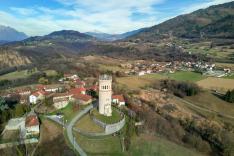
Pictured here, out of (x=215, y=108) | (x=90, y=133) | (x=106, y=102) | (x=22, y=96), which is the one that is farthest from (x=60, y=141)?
(x=215, y=108)

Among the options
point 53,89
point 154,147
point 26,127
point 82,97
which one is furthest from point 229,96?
point 26,127

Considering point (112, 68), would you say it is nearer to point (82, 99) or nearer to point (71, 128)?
point (82, 99)

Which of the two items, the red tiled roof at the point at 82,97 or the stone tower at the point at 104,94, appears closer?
the stone tower at the point at 104,94

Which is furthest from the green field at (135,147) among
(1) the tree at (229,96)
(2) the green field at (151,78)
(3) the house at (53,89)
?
(2) the green field at (151,78)

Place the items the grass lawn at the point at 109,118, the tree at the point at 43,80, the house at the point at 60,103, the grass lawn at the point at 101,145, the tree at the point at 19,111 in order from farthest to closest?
the tree at the point at 43,80 → the house at the point at 60,103 → the tree at the point at 19,111 → the grass lawn at the point at 109,118 → the grass lawn at the point at 101,145

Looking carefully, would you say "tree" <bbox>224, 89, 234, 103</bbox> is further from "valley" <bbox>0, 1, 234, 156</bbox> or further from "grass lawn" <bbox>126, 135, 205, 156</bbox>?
"grass lawn" <bbox>126, 135, 205, 156</bbox>

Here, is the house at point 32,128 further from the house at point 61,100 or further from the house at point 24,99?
the house at point 24,99

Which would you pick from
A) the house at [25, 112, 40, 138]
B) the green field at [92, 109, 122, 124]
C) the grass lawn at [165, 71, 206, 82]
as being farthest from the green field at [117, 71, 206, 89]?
the house at [25, 112, 40, 138]
